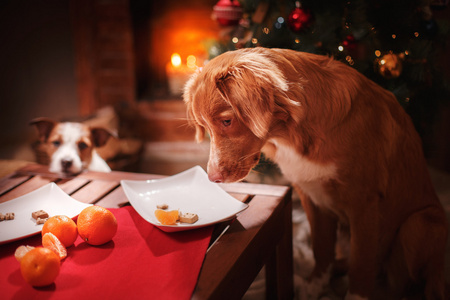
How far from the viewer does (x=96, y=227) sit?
3.10ft

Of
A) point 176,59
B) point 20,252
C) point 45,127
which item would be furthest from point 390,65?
point 176,59

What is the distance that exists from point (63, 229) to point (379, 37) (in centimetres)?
144

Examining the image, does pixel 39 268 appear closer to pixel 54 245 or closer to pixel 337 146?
pixel 54 245

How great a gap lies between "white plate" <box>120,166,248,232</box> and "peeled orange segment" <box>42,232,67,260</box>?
→ 0.75ft

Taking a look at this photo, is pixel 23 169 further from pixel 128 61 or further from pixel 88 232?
pixel 128 61

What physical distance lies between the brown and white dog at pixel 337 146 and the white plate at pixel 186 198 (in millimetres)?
102

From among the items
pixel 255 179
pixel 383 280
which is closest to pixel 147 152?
pixel 255 179

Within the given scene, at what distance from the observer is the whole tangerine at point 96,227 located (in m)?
0.94

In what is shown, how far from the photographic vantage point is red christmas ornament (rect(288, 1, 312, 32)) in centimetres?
159

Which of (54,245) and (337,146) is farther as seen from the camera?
(337,146)

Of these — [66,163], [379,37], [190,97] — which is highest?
[379,37]

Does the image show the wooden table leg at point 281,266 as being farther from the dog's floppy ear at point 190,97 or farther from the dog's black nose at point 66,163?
the dog's black nose at point 66,163

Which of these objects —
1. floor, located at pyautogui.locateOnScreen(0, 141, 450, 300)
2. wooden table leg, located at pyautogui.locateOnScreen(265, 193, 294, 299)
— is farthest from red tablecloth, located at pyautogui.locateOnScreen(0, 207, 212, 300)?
floor, located at pyautogui.locateOnScreen(0, 141, 450, 300)

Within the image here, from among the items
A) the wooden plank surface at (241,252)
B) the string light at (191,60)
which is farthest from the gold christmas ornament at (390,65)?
the string light at (191,60)
